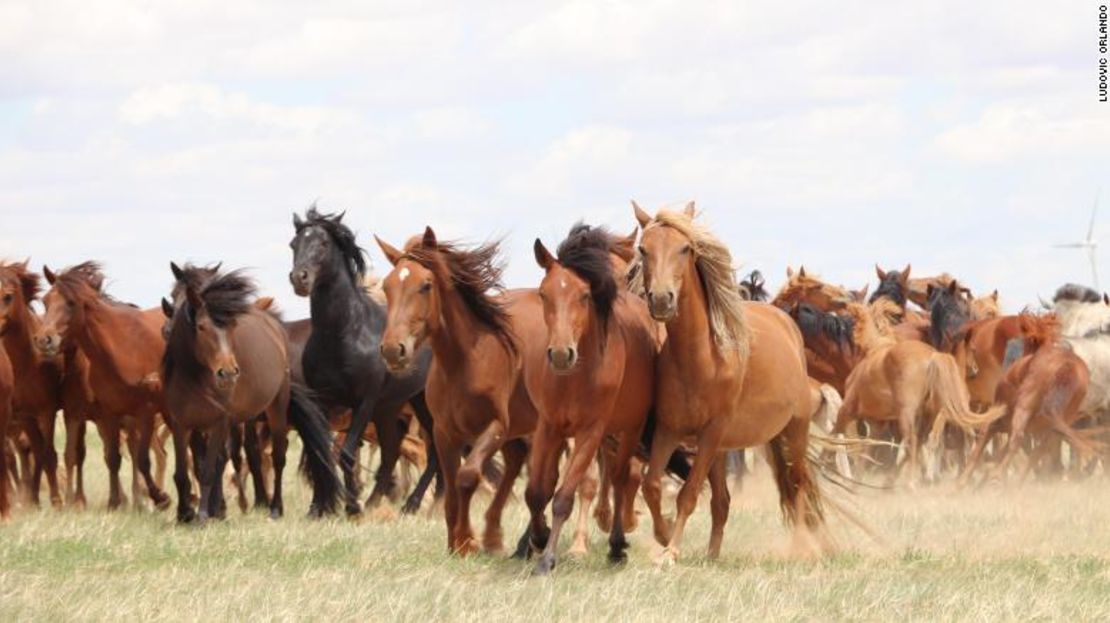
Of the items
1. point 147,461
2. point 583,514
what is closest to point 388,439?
point 147,461

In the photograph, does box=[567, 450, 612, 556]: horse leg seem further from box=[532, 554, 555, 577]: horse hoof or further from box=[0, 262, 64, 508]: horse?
box=[0, 262, 64, 508]: horse

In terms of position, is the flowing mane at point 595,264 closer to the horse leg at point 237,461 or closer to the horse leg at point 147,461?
the horse leg at point 147,461

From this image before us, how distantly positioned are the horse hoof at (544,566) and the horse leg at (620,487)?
30.4 inches

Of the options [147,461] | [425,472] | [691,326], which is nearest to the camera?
[691,326]

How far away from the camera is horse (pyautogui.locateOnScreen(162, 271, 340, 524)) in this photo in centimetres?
1450

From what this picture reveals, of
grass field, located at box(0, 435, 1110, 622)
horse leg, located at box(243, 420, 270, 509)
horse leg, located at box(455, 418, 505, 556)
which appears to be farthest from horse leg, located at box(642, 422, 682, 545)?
horse leg, located at box(243, 420, 270, 509)

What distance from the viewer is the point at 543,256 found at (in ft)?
35.9

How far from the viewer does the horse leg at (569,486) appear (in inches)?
421

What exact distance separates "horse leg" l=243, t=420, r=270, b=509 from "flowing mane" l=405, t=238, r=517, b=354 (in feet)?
16.5

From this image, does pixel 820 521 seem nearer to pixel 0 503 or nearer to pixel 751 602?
pixel 751 602

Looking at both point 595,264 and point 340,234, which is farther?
point 340,234

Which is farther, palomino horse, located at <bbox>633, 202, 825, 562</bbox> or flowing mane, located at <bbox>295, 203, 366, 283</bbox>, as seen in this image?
flowing mane, located at <bbox>295, 203, 366, 283</bbox>

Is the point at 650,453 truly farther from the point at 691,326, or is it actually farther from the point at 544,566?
the point at 544,566

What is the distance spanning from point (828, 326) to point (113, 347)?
974cm
